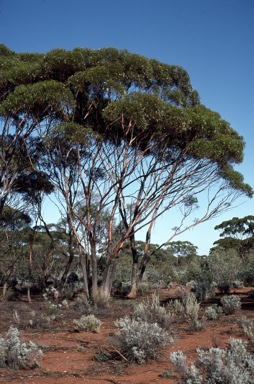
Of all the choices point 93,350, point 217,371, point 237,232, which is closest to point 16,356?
point 93,350

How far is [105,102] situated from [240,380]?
1316cm

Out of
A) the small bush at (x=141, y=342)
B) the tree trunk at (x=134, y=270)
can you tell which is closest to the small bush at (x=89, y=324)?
the small bush at (x=141, y=342)

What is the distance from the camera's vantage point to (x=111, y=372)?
251 inches

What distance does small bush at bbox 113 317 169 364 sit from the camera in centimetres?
689

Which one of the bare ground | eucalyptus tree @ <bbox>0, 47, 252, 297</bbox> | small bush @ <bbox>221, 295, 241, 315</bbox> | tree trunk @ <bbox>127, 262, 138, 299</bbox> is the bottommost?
the bare ground

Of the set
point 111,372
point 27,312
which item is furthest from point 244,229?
point 111,372

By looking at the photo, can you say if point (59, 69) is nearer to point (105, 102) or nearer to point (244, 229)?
point (105, 102)

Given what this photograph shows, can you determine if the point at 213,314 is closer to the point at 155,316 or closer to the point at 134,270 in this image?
the point at 155,316

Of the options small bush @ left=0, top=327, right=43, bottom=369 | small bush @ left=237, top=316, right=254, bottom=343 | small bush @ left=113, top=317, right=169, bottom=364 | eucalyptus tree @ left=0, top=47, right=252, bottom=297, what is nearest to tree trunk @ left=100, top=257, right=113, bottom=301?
eucalyptus tree @ left=0, top=47, right=252, bottom=297

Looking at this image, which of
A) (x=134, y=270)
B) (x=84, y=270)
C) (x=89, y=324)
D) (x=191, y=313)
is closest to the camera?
(x=89, y=324)

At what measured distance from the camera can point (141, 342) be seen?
6.93 metres

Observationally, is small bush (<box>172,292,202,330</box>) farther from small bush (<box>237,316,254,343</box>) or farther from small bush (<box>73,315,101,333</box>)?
small bush (<box>73,315,101,333</box>)

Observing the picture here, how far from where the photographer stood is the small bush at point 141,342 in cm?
689

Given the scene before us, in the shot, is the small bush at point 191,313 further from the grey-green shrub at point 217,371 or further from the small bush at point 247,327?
the grey-green shrub at point 217,371
